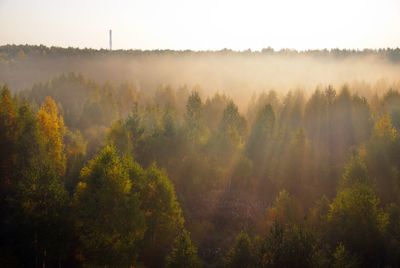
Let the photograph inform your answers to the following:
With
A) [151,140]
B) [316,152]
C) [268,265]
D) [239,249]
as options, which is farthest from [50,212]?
[316,152]

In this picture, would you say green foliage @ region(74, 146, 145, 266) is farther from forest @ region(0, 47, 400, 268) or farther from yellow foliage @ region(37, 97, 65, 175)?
yellow foliage @ region(37, 97, 65, 175)

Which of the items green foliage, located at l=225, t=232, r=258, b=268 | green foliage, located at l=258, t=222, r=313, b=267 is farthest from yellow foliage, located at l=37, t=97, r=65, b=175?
green foliage, located at l=258, t=222, r=313, b=267

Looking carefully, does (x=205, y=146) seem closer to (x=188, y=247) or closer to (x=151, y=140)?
(x=151, y=140)

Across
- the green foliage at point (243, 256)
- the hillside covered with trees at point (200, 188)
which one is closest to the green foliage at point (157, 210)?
the hillside covered with trees at point (200, 188)

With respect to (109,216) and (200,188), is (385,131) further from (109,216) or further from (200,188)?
(109,216)

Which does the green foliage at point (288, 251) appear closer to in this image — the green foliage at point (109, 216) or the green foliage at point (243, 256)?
the green foliage at point (243, 256)
